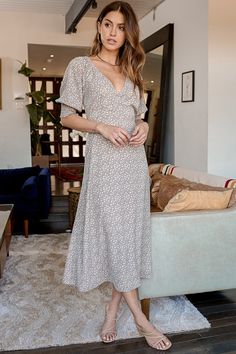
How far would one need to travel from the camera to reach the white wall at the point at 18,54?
5621mm

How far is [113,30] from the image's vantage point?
1.65 metres

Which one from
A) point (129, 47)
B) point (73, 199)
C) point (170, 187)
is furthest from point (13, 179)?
point (129, 47)

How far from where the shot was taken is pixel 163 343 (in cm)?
187

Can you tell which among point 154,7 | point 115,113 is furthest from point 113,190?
point 154,7

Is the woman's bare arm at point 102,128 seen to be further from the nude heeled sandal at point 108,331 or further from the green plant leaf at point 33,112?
the green plant leaf at point 33,112

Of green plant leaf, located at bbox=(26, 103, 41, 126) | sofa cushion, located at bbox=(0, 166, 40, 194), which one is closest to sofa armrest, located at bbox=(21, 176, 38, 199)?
sofa cushion, located at bbox=(0, 166, 40, 194)

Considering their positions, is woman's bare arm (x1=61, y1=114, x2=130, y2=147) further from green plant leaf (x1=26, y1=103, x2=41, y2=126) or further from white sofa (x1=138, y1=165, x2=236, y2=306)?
green plant leaf (x1=26, y1=103, x2=41, y2=126)

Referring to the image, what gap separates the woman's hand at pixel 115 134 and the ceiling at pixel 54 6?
3.68 metres

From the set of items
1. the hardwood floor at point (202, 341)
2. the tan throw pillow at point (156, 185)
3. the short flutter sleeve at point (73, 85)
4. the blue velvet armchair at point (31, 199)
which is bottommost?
the hardwood floor at point (202, 341)

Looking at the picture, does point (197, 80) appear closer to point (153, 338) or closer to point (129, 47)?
point (129, 47)

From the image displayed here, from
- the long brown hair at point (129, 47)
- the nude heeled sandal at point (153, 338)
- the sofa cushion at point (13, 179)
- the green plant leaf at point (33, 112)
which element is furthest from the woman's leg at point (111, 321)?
the green plant leaf at point (33, 112)

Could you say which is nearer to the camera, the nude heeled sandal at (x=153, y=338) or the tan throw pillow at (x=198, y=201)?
the nude heeled sandal at (x=153, y=338)

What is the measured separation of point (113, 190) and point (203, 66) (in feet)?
7.62

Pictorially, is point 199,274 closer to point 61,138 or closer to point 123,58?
point 123,58
